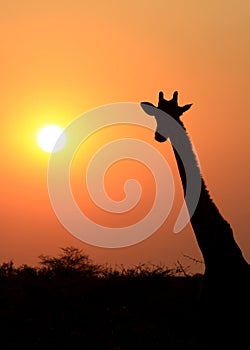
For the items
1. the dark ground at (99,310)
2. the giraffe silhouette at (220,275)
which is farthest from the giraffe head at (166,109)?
the dark ground at (99,310)

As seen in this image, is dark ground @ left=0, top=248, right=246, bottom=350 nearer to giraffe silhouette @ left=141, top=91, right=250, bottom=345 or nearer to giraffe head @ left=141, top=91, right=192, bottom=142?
giraffe silhouette @ left=141, top=91, right=250, bottom=345

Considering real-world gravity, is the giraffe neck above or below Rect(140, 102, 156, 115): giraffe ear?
below

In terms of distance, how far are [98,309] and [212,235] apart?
6794 mm

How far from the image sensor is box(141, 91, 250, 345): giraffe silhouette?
12.2 m

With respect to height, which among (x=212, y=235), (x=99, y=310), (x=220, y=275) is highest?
(x=99, y=310)

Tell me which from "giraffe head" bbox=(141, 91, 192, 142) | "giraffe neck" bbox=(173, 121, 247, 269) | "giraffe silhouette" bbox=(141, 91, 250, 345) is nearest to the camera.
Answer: "giraffe silhouette" bbox=(141, 91, 250, 345)

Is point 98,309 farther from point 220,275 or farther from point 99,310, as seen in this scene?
point 220,275

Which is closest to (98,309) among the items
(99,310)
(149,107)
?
(99,310)

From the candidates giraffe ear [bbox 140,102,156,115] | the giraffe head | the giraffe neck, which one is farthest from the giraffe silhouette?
giraffe ear [bbox 140,102,156,115]

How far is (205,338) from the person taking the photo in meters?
12.4

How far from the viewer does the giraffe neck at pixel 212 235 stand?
12781 mm

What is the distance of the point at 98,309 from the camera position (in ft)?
63.5

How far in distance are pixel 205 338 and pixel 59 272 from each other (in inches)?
524

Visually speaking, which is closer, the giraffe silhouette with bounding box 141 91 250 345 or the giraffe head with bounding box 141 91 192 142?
the giraffe silhouette with bounding box 141 91 250 345
